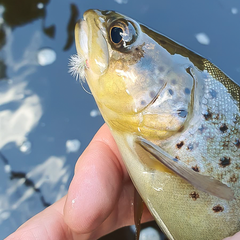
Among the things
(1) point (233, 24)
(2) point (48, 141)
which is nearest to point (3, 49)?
(2) point (48, 141)

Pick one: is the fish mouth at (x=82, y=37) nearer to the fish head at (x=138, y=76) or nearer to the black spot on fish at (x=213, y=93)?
the fish head at (x=138, y=76)

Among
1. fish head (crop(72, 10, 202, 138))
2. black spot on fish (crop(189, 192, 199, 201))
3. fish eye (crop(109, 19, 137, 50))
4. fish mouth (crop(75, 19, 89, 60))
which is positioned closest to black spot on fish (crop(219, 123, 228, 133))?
fish head (crop(72, 10, 202, 138))

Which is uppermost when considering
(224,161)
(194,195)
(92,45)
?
(92,45)

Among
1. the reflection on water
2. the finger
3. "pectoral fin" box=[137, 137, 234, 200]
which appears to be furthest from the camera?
the reflection on water

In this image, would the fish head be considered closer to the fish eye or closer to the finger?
the fish eye

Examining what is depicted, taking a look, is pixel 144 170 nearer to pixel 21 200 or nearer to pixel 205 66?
pixel 205 66

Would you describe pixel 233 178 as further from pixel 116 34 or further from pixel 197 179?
pixel 116 34

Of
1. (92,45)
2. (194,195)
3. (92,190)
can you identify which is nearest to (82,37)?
(92,45)
